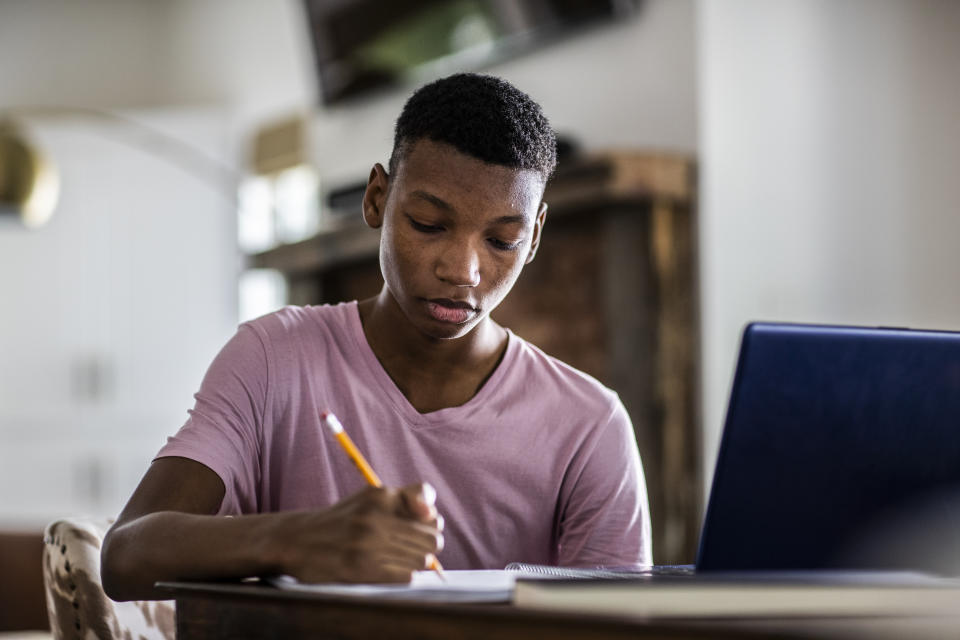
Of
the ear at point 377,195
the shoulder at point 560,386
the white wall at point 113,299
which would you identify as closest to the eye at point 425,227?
the ear at point 377,195

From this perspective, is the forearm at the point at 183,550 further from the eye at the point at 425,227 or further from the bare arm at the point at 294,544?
the eye at the point at 425,227

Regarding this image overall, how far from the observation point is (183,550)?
0.87m

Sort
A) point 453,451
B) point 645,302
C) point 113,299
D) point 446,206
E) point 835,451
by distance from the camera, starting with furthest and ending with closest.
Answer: point 113,299, point 645,302, point 453,451, point 446,206, point 835,451

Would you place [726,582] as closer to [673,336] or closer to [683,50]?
[673,336]

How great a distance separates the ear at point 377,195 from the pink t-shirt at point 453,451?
0.38 feet

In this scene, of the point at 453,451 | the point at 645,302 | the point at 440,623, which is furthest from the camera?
the point at 645,302

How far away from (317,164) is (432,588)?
11.5 ft

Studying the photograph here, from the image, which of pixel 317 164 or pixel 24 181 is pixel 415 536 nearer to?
pixel 24 181

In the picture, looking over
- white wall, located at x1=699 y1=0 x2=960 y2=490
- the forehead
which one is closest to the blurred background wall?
white wall, located at x1=699 y1=0 x2=960 y2=490

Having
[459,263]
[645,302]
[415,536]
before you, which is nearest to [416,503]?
[415,536]

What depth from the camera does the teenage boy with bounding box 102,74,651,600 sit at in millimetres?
1124

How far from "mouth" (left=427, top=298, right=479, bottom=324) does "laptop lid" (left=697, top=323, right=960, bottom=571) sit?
18.0 inches

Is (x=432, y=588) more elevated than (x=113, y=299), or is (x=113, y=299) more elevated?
(x=113, y=299)

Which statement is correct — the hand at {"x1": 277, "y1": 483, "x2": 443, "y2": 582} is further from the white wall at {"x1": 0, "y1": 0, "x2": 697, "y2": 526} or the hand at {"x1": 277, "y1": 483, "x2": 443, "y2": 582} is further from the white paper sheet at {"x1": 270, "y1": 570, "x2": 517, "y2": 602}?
the white wall at {"x1": 0, "y1": 0, "x2": 697, "y2": 526}
